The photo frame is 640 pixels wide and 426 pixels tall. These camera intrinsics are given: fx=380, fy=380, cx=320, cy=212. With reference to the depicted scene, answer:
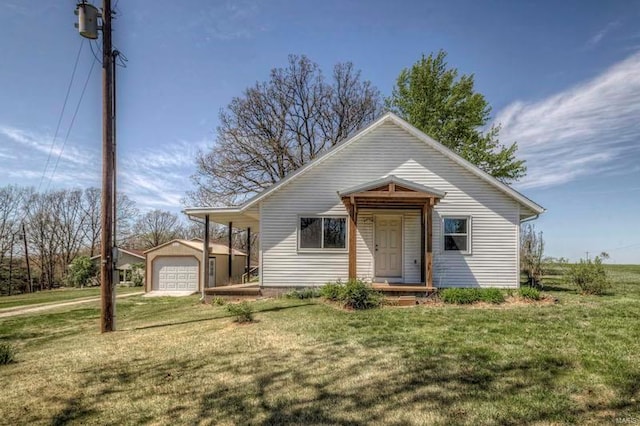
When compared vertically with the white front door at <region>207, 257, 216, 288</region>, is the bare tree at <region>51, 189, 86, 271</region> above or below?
above

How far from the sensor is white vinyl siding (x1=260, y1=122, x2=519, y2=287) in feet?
42.5

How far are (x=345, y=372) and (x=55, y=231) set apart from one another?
4759 centimetres

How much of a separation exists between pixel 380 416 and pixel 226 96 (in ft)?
81.9

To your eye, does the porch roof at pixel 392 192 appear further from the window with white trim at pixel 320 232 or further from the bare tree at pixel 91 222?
the bare tree at pixel 91 222

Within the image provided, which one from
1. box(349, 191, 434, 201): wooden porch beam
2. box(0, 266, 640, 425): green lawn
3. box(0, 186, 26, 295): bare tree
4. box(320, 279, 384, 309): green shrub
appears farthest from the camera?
box(0, 186, 26, 295): bare tree

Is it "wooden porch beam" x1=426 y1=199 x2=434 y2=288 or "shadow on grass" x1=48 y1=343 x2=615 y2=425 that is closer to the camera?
"shadow on grass" x1=48 y1=343 x2=615 y2=425

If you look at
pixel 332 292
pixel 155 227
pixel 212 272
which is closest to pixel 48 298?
pixel 212 272

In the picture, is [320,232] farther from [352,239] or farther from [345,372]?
[345,372]

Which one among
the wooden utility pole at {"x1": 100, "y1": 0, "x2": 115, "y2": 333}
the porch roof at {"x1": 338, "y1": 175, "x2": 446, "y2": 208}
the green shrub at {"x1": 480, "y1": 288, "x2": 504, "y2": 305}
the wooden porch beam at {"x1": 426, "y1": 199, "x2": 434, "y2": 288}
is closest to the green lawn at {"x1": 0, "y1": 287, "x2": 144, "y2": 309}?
the wooden utility pole at {"x1": 100, "y1": 0, "x2": 115, "y2": 333}

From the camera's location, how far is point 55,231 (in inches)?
1663

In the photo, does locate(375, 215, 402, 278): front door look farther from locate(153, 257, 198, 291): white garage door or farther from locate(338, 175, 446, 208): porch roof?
locate(153, 257, 198, 291): white garage door

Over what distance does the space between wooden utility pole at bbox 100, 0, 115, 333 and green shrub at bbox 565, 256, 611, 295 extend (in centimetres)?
1401

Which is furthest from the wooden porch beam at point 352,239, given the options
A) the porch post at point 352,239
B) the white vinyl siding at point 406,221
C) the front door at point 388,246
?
the front door at point 388,246

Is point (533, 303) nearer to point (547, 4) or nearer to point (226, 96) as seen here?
point (547, 4)
